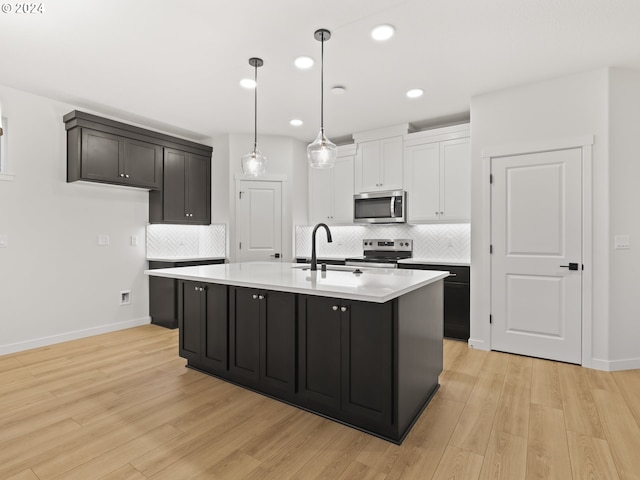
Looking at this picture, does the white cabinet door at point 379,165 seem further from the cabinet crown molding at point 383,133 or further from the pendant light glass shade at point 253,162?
the pendant light glass shade at point 253,162

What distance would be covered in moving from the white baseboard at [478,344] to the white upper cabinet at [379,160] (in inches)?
82.9

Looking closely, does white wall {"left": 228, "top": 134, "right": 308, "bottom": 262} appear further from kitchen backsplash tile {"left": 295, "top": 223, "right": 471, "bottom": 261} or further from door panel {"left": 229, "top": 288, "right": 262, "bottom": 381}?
door panel {"left": 229, "top": 288, "right": 262, "bottom": 381}

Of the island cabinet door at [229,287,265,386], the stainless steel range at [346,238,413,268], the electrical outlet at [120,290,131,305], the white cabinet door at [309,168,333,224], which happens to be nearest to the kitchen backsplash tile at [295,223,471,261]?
the stainless steel range at [346,238,413,268]

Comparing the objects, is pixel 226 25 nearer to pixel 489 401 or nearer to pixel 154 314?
pixel 489 401

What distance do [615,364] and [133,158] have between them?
547 cm

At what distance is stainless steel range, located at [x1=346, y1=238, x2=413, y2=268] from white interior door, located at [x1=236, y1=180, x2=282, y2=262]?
1.17m

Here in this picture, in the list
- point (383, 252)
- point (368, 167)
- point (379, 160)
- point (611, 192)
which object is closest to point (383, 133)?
point (379, 160)

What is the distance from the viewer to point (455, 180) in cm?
441

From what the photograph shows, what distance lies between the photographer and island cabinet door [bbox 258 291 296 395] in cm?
240

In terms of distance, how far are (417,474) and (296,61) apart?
3.07 meters

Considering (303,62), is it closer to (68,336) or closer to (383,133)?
(383,133)

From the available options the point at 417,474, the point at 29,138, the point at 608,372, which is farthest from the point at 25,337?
the point at 608,372

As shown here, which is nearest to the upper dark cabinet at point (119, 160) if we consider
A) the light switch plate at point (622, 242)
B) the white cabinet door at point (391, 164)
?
the white cabinet door at point (391, 164)

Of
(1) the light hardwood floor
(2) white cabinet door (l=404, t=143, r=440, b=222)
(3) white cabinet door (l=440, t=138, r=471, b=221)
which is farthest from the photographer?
(2) white cabinet door (l=404, t=143, r=440, b=222)
